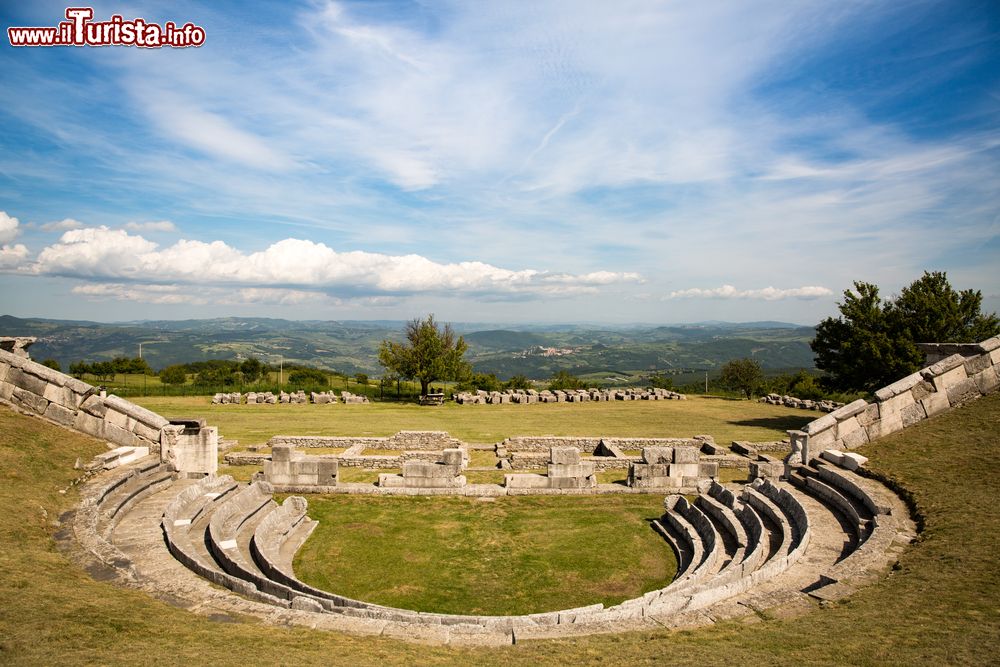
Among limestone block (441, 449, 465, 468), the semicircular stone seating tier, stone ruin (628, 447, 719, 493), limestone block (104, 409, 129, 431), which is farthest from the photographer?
stone ruin (628, 447, 719, 493)

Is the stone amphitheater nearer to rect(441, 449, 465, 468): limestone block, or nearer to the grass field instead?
rect(441, 449, 465, 468): limestone block

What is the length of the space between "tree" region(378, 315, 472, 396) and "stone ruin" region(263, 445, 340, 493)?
79.1 feet

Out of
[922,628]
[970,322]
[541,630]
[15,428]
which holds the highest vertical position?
[970,322]

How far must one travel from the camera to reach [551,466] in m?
20.1

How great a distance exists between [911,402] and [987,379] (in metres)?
2.67

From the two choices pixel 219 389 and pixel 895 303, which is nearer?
pixel 895 303

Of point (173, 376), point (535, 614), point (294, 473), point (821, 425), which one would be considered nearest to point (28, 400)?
point (294, 473)

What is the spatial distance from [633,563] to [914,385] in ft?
40.8

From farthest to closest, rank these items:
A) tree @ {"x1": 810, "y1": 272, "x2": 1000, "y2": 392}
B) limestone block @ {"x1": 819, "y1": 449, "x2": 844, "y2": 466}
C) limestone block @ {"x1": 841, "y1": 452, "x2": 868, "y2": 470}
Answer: tree @ {"x1": 810, "y1": 272, "x2": 1000, "y2": 392} → limestone block @ {"x1": 819, "y1": 449, "x2": 844, "y2": 466} → limestone block @ {"x1": 841, "y1": 452, "x2": 868, "y2": 470}

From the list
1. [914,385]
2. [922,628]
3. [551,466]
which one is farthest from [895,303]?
[922,628]

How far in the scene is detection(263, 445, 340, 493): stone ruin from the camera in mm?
19375

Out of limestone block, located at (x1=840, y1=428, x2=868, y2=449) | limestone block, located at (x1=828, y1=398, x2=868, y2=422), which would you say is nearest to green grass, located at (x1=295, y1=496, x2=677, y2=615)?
limestone block, located at (x1=840, y1=428, x2=868, y2=449)

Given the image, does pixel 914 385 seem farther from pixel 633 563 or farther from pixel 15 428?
pixel 15 428

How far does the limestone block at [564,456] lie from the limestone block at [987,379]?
13.9 m
